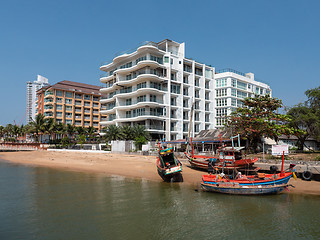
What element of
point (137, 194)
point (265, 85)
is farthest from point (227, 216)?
point (265, 85)

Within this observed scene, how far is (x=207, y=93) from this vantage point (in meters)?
73.2

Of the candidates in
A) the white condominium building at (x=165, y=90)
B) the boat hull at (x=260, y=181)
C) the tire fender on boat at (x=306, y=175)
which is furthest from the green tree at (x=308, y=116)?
the white condominium building at (x=165, y=90)

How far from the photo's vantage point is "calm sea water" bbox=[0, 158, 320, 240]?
13.4m

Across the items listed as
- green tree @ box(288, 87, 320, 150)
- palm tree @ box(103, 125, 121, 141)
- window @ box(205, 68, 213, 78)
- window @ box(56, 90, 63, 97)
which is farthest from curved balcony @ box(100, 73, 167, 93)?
window @ box(56, 90, 63, 97)

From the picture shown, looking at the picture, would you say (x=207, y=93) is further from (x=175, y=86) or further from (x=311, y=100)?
(x=311, y=100)

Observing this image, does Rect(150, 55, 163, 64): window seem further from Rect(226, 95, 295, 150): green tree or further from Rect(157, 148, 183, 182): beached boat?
Rect(157, 148, 183, 182): beached boat

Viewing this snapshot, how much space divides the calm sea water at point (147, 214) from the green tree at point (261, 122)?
17340mm

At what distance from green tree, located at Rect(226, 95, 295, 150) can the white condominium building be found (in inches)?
845

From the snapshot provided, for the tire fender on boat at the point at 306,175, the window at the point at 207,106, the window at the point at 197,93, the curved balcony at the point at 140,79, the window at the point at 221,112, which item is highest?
the curved balcony at the point at 140,79

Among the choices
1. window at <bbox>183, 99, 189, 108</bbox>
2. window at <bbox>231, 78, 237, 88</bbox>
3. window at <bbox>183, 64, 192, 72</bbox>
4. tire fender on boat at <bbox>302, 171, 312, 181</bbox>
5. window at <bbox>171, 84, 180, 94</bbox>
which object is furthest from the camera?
window at <bbox>231, 78, 237, 88</bbox>

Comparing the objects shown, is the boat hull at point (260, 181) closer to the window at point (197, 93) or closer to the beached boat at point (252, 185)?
the beached boat at point (252, 185)

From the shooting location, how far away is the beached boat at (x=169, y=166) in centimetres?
2605

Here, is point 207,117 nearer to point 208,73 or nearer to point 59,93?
point 208,73

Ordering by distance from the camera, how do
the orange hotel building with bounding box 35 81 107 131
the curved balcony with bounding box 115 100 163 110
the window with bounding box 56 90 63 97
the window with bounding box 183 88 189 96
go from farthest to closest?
1. the window with bounding box 56 90 63 97
2. the orange hotel building with bounding box 35 81 107 131
3. the window with bounding box 183 88 189 96
4. the curved balcony with bounding box 115 100 163 110
